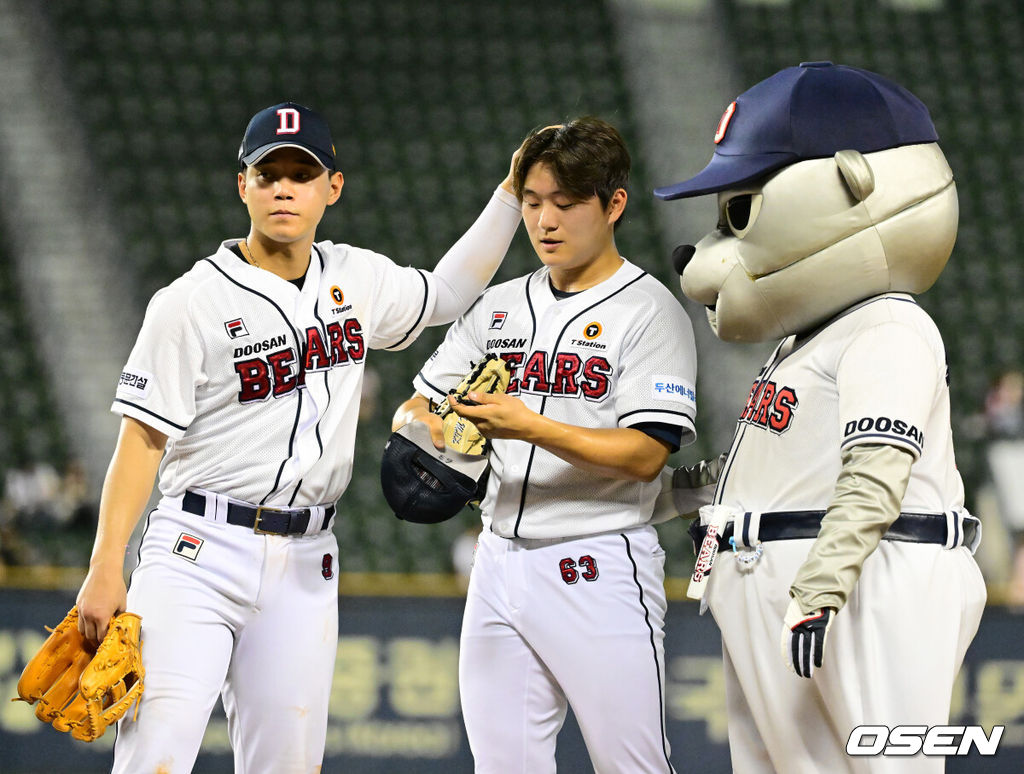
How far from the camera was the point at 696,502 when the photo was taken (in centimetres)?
255

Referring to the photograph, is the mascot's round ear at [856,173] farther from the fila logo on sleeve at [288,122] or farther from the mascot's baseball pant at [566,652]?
the fila logo on sleeve at [288,122]

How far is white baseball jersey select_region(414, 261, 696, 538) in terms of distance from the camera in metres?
2.40

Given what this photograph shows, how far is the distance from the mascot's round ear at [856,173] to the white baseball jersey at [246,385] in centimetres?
104

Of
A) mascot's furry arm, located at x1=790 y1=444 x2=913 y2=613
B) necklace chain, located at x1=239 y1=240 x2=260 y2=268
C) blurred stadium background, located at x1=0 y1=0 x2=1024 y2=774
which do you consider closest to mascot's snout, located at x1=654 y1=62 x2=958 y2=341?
mascot's furry arm, located at x1=790 y1=444 x2=913 y2=613

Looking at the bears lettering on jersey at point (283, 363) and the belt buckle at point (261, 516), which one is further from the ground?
the bears lettering on jersey at point (283, 363)

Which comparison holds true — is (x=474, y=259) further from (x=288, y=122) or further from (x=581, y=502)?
(x=581, y=502)

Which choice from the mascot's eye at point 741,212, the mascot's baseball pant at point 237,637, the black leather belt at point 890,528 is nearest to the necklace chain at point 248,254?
the mascot's baseball pant at point 237,637

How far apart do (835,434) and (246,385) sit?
44.1 inches

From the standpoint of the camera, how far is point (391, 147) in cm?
853

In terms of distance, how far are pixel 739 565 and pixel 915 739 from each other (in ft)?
1.34

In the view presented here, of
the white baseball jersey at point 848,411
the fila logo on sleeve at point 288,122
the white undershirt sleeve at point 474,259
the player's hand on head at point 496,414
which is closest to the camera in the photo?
the white baseball jersey at point 848,411

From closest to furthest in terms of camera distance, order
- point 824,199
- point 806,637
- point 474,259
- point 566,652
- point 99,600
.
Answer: point 806,637 → point 824,199 → point 99,600 → point 566,652 → point 474,259

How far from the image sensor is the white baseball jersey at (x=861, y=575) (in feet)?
6.61

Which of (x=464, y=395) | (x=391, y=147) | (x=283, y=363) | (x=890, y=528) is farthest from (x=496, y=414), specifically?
(x=391, y=147)
